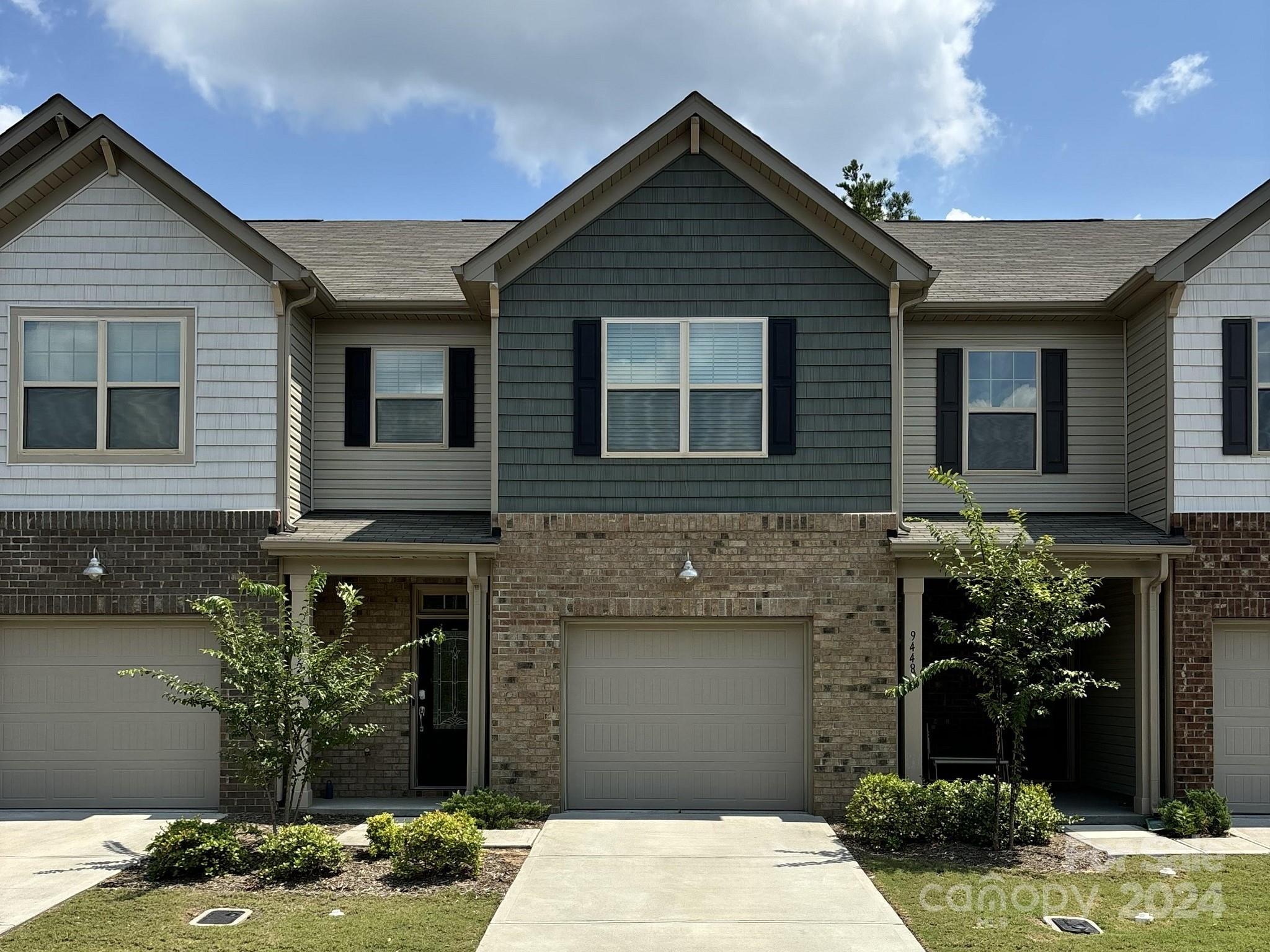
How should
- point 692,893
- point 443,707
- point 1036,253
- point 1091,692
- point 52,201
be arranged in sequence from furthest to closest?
point 1036,253
point 1091,692
point 443,707
point 52,201
point 692,893

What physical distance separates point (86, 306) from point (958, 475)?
967 centimetres

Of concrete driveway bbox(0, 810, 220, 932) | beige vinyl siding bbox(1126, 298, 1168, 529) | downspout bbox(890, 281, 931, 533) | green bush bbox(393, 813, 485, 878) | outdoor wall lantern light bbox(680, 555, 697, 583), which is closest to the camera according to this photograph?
concrete driveway bbox(0, 810, 220, 932)

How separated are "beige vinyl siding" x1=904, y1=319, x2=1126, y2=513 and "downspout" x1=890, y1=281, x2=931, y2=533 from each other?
1245 mm

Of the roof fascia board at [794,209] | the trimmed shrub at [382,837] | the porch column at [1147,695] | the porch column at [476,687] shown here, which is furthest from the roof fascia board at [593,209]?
the porch column at [1147,695]

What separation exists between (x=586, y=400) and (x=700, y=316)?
1509 millimetres

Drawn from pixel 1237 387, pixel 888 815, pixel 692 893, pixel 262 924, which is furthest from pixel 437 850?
pixel 1237 387

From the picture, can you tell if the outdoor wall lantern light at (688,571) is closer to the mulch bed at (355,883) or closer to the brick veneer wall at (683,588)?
the brick veneer wall at (683,588)

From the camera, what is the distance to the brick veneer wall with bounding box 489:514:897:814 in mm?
12875

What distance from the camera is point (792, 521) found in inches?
511

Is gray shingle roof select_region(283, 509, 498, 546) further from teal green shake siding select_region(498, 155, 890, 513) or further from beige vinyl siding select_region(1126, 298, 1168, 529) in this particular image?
beige vinyl siding select_region(1126, 298, 1168, 529)

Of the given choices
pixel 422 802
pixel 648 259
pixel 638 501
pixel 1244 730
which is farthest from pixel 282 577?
pixel 1244 730

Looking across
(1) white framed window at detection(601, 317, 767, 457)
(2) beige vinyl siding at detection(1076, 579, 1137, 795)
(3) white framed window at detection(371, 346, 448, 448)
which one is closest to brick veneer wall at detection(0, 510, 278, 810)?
(3) white framed window at detection(371, 346, 448, 448)

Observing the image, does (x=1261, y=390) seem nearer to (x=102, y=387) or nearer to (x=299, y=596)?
(x=299, y=596)

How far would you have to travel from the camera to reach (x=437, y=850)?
388 inches
